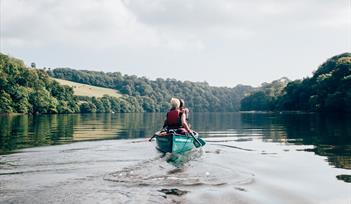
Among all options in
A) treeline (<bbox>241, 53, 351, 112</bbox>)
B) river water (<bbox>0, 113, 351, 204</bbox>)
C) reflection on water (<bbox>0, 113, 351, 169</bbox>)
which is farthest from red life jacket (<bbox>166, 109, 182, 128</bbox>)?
treeline (<bbox>241, 53, 351, 112</bbox>)

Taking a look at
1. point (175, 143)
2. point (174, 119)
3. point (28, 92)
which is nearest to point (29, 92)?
point (28, 92)

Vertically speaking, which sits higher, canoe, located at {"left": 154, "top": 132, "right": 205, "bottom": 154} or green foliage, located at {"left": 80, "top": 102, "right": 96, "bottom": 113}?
green foliage, located at {"left": 80, "top": 102, "right": 96, "bottom": 113}

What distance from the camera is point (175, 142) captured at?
20.8 metres

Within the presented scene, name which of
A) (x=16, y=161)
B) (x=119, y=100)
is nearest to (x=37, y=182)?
(x=16, y=161)

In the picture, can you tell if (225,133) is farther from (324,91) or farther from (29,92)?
(29,92)

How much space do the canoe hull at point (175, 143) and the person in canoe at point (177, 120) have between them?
72cm

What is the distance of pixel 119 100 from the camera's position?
19625 cm

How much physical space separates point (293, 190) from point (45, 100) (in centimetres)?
11914

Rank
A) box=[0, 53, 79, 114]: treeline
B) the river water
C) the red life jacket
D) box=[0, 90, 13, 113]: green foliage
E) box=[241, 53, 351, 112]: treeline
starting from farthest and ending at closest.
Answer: box=[0, 53, 79, 114]: treeline → box=[0, 90, 13, 113]: green foliage → box=[241, 53, 351, 112]: treeline → the red life jacket → the river water

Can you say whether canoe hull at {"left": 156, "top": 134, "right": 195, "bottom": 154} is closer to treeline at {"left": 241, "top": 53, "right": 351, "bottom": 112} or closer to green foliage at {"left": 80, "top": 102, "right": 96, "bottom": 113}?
treeline at {"left": 241, "top": 53, "right": 351, "bottom": 112}

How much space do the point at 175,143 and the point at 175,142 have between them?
0.06 m

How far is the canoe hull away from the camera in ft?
67.9

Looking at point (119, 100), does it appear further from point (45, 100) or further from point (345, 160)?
point (345, 160)

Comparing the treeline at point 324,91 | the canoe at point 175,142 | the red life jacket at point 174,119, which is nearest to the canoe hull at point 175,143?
the canoe at point 175,142
